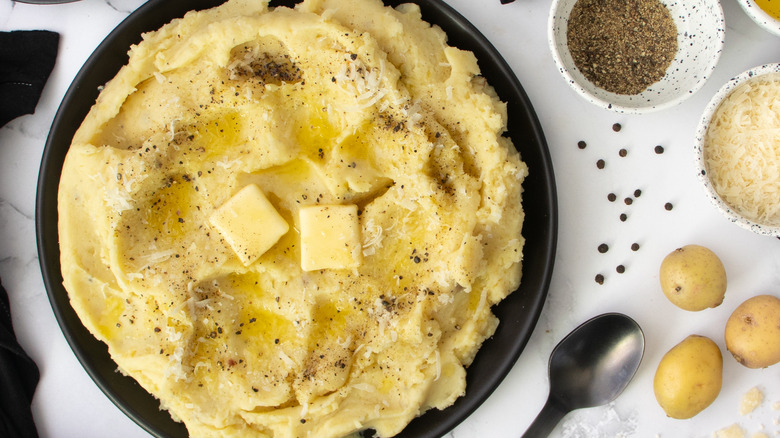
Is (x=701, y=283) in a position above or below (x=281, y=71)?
below

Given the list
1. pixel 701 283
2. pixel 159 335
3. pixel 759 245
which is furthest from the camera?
pixel 759 245

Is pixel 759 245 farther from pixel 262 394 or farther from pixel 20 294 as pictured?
pixel 20 294

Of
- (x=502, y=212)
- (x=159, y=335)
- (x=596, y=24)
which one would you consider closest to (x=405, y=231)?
(x=502, y=212)

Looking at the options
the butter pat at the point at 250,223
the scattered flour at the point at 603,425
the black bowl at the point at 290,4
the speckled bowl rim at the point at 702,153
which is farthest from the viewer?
the scattered flour at the point at 603,425

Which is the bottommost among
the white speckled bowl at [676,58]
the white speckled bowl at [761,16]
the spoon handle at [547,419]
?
the spoon handle at [547,419]

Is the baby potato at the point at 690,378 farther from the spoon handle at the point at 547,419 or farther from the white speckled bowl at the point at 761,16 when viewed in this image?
the white speckled bowl at the point at 761,16

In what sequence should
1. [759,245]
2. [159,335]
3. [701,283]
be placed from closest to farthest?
[159,335]
[701,283]
[759,245]

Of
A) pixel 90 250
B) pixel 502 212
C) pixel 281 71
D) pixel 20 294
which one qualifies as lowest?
pixel 20 294

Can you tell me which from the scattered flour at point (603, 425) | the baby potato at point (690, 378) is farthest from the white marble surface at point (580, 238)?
the baby potato at point (690, 378)
